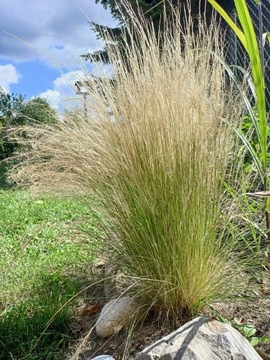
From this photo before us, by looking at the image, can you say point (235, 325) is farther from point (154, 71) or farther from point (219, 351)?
point (154, 71)

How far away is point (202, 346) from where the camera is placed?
1257mm

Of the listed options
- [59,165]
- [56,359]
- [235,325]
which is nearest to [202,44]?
[59,165]

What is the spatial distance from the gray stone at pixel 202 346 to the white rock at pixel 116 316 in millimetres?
327

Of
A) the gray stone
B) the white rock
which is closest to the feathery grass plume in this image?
the white rock

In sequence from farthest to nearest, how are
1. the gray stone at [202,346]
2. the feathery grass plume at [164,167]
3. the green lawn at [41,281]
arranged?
the green lawn at [41,281] → the feathery grass plume at [164,167] → the gray stone at [202,346]

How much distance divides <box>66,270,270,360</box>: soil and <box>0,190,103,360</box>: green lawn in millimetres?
140

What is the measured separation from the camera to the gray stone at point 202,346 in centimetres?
122

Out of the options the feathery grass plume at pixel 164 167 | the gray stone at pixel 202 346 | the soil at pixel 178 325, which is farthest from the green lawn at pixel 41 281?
the gray stone at pixel 202 346

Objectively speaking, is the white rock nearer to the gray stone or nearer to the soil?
the soil

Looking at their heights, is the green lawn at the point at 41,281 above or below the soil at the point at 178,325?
above

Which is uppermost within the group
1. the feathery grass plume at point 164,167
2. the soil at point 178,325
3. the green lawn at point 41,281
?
the feathery grass plume at point 164,167

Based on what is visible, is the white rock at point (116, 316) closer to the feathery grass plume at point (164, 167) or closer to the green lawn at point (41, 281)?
the feathery grass plume at point (164, 167)

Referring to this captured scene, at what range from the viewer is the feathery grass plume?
4.93ft

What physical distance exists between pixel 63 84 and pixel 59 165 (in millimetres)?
396
